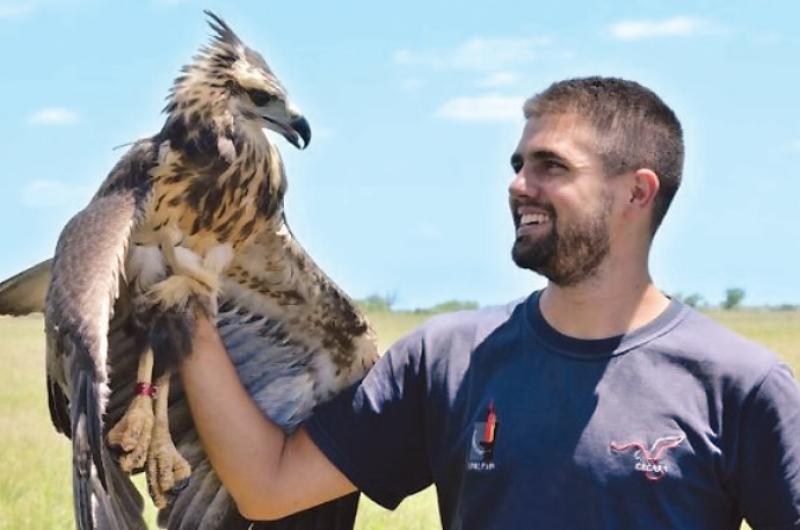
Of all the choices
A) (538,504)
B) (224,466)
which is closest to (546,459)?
(538,504)

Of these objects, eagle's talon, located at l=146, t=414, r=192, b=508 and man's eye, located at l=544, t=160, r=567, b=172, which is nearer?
man's eye, located at l=544, t=160, r=567, b=172

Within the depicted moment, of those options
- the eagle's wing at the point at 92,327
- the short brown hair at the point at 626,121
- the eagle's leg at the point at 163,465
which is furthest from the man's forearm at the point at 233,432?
the short brown hair at the point at 626,121

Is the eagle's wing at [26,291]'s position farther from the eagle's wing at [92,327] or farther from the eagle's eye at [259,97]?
the eagle's eye at [259,97]

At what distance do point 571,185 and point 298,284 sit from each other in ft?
5.25

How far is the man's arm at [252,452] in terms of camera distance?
4332mm

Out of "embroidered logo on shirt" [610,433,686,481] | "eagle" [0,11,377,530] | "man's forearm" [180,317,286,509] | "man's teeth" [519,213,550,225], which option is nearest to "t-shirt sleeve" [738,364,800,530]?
"embroidered logo on shirt" [610,433,686,481]

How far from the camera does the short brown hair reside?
3873 mm

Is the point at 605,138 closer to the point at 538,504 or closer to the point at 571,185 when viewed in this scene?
the point at 571,185

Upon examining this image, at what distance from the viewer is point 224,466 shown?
14.3 ft

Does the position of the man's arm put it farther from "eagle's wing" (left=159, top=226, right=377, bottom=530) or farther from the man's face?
the man's face

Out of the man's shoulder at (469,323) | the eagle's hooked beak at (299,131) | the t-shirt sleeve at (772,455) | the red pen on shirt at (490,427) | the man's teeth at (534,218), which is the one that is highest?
the eagle's hooked beak at (299,131)

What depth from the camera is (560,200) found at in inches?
150

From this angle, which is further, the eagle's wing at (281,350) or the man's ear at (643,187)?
the eagle's wing at (281,350)

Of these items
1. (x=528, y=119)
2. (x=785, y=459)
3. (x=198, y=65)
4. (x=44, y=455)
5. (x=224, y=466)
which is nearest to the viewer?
(x=785, y=459)
